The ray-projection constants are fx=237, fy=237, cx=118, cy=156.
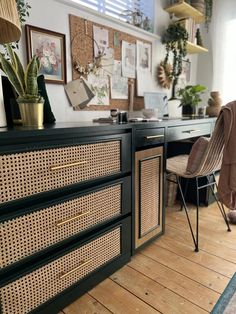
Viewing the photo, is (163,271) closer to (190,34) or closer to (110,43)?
(110,43)

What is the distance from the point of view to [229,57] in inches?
111

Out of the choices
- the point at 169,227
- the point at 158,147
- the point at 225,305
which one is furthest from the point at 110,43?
the point at 225,305

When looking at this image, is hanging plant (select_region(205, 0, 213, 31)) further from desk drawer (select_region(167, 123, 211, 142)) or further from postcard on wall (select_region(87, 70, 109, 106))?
postcard on wall (select_region(87, 70, 109, 106))

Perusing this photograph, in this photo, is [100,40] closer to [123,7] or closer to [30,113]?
[123,7]

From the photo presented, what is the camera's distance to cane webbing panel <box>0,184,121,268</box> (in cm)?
87

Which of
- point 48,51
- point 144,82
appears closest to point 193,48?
point 144,82

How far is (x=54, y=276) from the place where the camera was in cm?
105

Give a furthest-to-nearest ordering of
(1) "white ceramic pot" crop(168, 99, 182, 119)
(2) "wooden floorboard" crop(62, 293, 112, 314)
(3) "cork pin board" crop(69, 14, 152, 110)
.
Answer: (1) "white ceramic pot" crop(168, 99, 182, 119)
(3) "cork pin board" crop(69, 14, 152, 110)
(2) "wooden floorboard" crop(62, 293, 112, 314)

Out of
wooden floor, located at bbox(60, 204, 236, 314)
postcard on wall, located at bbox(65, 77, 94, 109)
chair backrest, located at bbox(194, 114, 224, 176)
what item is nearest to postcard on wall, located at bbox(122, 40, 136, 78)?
postcard on wall, located at bbox(65, 77, 94, 109)

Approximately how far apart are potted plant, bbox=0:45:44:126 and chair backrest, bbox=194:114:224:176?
101 centimetres

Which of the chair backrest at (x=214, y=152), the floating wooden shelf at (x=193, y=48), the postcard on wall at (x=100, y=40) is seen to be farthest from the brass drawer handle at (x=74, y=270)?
the floating wooden shelf at (x=193, y=48)

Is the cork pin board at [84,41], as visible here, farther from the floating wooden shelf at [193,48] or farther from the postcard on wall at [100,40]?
the floating wooden shelf at [193,48]

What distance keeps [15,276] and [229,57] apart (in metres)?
3.06

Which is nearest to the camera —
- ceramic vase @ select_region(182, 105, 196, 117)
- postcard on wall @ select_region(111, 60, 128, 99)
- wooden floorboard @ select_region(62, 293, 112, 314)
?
wooden floorboard @ select_region(62, 293, 112, 314)
